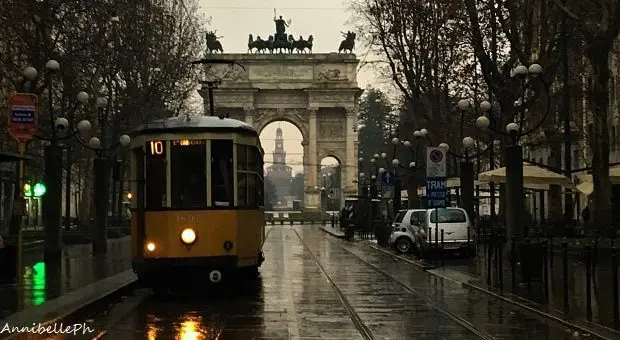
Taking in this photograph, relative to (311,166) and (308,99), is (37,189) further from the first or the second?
(311,166)

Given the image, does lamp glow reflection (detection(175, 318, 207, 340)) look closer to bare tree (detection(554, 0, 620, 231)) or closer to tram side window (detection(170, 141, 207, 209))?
tram side window (detection(170, 141, 207, 209))

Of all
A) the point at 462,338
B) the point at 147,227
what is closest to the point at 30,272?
the point at 147,227

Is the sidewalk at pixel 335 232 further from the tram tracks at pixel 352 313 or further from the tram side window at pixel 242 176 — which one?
the tram side window at pixel 242 176

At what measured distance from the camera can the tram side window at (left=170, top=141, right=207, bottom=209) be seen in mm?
18266

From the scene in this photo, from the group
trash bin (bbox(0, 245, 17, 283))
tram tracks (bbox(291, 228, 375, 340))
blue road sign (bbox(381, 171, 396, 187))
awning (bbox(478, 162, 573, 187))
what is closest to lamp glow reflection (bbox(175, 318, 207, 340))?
tram tracks (bbox(291, 228, 375, 340))

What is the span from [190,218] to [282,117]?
94.3 metres

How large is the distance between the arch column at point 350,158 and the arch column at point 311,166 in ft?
11.5

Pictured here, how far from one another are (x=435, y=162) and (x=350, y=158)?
3226 inches

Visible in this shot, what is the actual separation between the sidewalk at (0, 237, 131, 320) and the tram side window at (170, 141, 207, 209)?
10.2 feet

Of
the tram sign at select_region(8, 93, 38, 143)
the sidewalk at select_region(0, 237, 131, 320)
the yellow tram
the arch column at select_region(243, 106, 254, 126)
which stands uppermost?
the arch column at select_region(243, 106, 254, 126)

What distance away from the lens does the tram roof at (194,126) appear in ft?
60.6

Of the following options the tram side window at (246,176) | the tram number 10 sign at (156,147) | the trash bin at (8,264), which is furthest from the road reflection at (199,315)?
the trash bin at (8,264)

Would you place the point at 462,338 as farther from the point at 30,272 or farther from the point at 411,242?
the point at 411,242

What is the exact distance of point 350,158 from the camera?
110m
